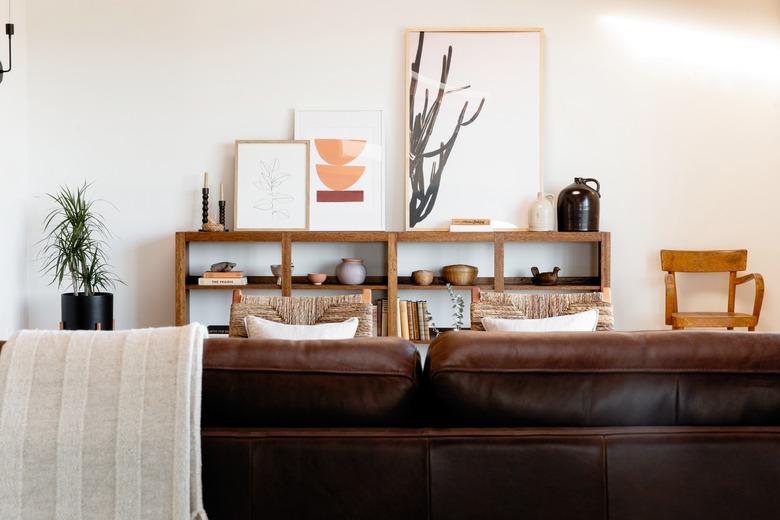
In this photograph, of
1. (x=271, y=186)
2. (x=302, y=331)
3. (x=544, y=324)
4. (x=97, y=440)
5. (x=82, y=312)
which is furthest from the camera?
(x=271, y=186)

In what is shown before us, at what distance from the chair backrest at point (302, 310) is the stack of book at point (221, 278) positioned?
5.37 ft

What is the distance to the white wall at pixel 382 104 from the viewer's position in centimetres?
502

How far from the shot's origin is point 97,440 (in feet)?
4.16

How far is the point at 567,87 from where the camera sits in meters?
5.04

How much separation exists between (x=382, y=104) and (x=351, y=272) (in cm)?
121

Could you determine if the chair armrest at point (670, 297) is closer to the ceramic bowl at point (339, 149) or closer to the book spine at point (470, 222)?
the book spine at point (470, 222)

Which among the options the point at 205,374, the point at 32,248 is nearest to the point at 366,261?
→ the point at 32,248

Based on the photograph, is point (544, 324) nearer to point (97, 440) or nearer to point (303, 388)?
point (303, 388)

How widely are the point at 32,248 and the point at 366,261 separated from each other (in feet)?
7.69

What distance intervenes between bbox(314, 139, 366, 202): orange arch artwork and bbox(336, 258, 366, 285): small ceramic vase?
17.9 inches

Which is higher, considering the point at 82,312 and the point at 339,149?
the point at 339,149

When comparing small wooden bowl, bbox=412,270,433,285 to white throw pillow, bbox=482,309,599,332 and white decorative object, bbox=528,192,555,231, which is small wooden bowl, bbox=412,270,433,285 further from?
white throw pillow, bbox=482,309,599,332

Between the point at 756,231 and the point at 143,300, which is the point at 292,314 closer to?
the point at 143,300

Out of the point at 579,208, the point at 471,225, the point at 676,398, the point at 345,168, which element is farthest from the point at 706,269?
the point at 676,398
